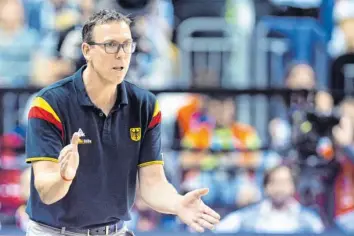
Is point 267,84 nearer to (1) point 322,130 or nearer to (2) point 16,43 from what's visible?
(1) point 322,130

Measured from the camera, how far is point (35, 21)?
8289 mm

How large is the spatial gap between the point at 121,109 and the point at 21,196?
3.73m

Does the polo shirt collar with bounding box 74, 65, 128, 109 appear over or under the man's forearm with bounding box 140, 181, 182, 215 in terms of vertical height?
over

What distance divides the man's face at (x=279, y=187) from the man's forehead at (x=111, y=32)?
3755 mm

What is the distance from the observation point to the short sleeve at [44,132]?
372 centimetres

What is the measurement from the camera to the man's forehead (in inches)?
149

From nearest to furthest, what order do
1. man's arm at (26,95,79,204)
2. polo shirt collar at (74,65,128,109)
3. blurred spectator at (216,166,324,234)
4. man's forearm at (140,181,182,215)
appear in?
man's arm at (26,95,79,204) < polo shirt collar at (74,65,128,109) < man's forearm at (140,181,182,215) < blurred spectator at (216,166,324,234)

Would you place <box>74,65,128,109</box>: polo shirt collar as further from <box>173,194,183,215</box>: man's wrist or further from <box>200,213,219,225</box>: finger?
<box>200,213,219,225</box>: finger

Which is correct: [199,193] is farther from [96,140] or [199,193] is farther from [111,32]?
[111,32]

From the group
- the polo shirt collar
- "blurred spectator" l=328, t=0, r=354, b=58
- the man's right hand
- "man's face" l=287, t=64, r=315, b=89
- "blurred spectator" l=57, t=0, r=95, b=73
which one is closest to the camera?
the man's right hand

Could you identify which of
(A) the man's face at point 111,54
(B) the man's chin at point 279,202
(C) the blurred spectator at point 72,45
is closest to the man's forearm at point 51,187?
(A) the man's face at point 111,54

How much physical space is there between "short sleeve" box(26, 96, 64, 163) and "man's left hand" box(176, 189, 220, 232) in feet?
2.02

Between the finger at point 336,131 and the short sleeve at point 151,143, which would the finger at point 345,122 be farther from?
the short sleeve at point 151,143

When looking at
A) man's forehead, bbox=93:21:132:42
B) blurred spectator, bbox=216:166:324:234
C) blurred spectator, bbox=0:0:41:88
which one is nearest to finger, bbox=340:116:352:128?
blurred spectator, bbox=216:166:324:234
